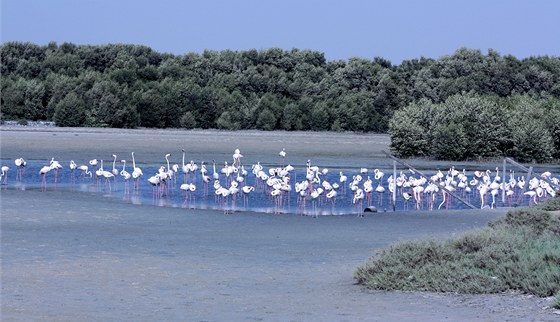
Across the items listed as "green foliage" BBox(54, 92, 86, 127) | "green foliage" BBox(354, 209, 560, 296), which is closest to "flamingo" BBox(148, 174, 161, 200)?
"green foliage" BBox(354, 209, 560, 296)

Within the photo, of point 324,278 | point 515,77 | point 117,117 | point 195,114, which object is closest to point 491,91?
point 515,77

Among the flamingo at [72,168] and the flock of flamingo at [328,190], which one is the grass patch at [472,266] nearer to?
the flock of flamingo at [328,190]

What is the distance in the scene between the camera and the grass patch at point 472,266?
13.9m

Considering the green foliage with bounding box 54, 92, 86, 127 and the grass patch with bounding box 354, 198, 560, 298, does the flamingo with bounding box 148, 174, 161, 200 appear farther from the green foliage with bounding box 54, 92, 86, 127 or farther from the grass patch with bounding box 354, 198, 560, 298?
the green foliage with bounding box 54, 92, 86, 127

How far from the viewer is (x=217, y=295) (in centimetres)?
1425

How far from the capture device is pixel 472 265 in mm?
14750

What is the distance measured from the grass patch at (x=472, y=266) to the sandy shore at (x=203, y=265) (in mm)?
226

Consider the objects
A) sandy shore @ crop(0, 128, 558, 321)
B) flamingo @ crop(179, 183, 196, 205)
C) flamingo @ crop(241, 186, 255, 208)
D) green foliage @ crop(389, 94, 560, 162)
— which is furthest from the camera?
green foliage @ crop(389, 94, 560, 162)

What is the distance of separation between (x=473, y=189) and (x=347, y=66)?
2658 inches

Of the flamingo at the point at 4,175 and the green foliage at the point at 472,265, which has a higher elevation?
the green foliage at the point at 472,265

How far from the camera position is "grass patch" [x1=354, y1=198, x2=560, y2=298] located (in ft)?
45.6

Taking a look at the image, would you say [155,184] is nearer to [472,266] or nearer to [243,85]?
[472,266]

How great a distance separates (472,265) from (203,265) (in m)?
4.50

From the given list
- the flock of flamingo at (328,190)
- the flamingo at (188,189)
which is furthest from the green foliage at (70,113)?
the flamingo at (188,189)
